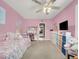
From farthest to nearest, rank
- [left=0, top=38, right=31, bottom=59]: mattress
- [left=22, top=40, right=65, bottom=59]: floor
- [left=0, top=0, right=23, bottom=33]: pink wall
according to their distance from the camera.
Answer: [left=0, top=0, right=23, bottom=33]: pink wall
[left=22, top=40, right=65, bottom=59]: floor
[left=0, top=38, right=31, bottom=59]: mattress

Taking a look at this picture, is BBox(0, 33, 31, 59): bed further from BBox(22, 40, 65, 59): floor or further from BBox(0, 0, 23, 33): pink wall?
BBox(0, 0, 23, 33): pink wall

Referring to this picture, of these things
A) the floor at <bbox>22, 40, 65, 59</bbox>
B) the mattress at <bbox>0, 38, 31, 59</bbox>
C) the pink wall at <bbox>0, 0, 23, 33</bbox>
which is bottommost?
the floor at <bbox>22, 40, 65, 59</bbox>

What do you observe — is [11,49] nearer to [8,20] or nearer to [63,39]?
[63,39]

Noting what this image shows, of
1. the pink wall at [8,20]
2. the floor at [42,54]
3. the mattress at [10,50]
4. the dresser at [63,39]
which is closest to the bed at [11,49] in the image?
the mattress at [10,50]

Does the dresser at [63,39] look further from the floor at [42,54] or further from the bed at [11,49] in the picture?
the bed at [11,49]

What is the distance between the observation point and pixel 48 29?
11.8 metres

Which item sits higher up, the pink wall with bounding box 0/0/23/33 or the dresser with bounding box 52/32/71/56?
the pink wall with bounding box 0/0/23/33

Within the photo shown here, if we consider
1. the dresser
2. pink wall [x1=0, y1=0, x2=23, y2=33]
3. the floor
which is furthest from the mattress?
the dresser

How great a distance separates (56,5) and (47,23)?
19.2 feet

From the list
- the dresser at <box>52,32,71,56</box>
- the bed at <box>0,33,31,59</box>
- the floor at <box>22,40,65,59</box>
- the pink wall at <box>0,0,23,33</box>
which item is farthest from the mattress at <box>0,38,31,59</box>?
the dresser at <box>52,32,71,56</box>

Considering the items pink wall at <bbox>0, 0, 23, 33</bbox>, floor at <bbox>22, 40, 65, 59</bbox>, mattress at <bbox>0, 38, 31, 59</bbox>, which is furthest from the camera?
pink wall at <bbox>0, 0, 23, 33</bbox>

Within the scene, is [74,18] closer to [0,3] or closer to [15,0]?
[15,0]

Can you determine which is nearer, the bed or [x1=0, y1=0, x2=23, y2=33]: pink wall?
the bed

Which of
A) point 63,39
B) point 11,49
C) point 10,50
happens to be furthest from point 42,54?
point 10,50
